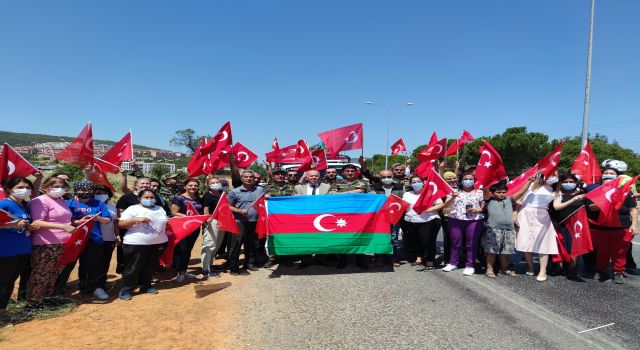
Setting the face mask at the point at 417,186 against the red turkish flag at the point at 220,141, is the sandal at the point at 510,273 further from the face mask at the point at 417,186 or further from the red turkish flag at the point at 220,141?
the red turkish flag at the point at 220,141

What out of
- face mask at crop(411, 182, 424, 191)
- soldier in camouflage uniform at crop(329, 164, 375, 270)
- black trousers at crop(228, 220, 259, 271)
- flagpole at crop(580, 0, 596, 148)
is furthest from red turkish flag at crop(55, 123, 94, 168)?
flagpole at crop(580, 0, 596, 148)

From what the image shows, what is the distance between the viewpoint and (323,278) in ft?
20.1

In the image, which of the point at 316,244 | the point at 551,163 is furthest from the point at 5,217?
the point at 551,163

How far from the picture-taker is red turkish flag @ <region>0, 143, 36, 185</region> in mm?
4484

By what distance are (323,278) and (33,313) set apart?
400cm

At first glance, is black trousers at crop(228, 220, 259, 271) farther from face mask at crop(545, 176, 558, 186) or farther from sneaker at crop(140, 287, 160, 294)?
face mask at crop(545, 176, 558, 186)

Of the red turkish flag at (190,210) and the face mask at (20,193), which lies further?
the red turkish flag at (190,210)

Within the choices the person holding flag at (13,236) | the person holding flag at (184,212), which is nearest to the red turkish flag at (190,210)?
the person holding flag at (184,212)

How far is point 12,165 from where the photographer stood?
4.63m

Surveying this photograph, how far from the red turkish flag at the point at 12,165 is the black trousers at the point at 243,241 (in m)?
3.09

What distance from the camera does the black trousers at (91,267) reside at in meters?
5.14

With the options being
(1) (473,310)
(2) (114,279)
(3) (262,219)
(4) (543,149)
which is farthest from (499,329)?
(4) (543,149)

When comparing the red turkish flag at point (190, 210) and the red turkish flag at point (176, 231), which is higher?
the red turkish flag at point (190, 210)

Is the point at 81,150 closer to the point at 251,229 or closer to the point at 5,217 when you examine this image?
the point at 5,217
